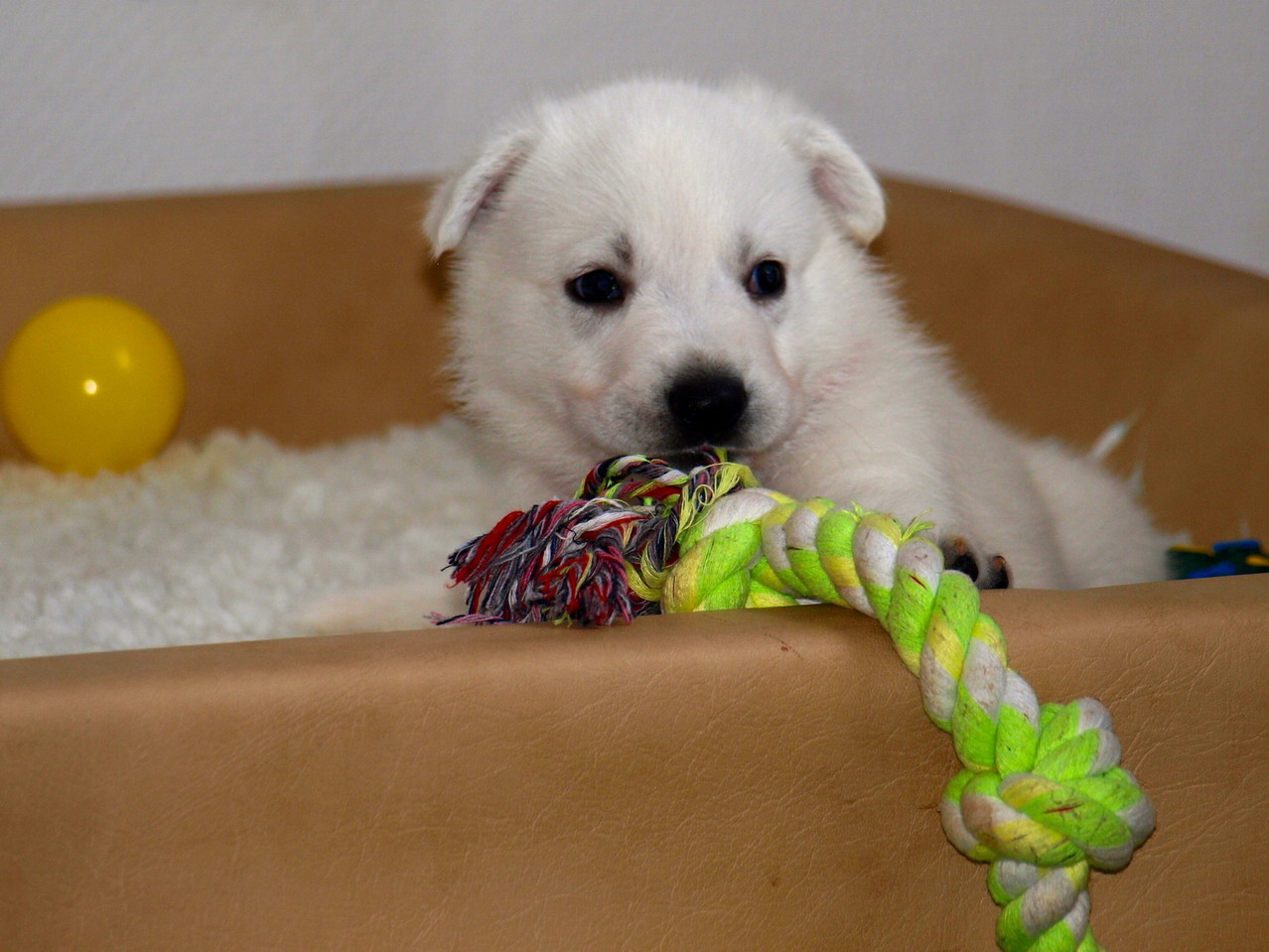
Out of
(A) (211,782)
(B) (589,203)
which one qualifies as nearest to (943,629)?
(A) (211,782)

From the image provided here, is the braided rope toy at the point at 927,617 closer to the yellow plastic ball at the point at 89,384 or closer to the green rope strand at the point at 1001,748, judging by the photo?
the green rope strand at the point at 1001,748

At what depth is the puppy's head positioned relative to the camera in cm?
225

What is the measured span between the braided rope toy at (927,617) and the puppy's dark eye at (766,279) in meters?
0.84

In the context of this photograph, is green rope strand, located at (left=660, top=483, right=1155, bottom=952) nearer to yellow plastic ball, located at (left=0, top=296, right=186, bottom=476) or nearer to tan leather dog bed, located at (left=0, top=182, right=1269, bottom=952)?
tan leather dog bed, located at (left=0, top=182, right=1269, bottom=952)

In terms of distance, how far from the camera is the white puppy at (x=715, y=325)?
2.27 metres

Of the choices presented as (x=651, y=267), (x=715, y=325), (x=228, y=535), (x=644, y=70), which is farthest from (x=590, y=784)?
(x=644, y=70)

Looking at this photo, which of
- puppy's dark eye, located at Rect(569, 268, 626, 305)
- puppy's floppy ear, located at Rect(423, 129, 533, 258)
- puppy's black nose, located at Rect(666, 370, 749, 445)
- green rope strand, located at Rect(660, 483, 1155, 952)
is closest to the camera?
green rope strand, located at Rect(660, 483, 1155, 952)

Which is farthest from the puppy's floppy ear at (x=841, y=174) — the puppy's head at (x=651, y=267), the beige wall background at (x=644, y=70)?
the beige wall background at (x=644, y=70)

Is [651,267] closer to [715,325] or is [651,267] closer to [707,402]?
[715,325]

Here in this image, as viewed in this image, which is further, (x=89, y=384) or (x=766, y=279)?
(x=89, y=384)

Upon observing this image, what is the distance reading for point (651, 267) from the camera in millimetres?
2359

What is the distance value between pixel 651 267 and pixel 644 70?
2064 mm

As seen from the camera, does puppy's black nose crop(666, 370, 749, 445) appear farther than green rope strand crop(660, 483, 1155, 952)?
Yes

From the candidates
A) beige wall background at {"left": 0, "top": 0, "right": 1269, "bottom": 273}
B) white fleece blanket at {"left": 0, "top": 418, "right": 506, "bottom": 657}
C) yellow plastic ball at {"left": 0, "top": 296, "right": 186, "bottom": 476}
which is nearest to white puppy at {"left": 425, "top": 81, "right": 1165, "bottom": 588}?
white fleece blanket at {"left": 0, "top": 418, "right": 506, "bottom": 657}
